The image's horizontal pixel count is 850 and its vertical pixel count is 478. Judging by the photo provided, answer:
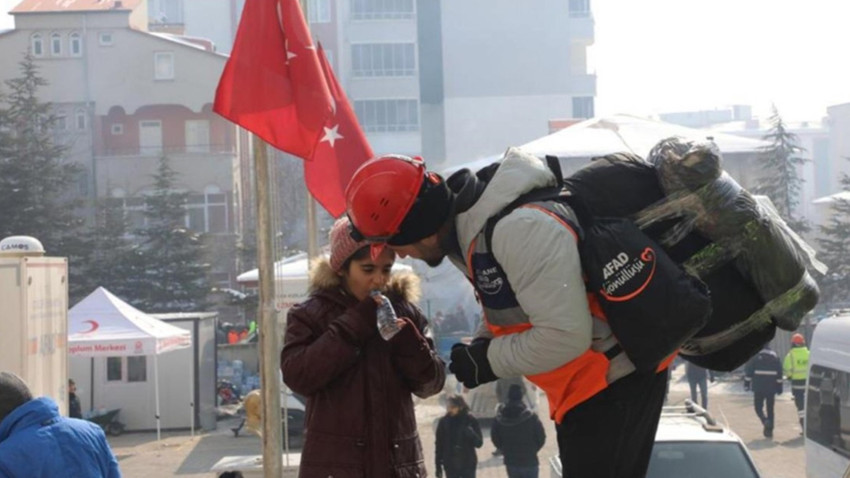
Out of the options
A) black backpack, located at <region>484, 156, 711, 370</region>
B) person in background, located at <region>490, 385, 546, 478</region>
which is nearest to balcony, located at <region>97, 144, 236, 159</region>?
person in background, located at <region>490, 385, 546, 478</region>

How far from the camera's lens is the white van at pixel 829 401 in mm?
11453

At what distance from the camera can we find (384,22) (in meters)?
83.9

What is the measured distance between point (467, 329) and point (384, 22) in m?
42.1

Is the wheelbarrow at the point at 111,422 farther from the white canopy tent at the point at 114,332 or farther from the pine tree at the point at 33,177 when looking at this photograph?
the pine tree at the point at 33,177

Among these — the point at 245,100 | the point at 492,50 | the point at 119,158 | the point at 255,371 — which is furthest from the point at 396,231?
the point at 492,50

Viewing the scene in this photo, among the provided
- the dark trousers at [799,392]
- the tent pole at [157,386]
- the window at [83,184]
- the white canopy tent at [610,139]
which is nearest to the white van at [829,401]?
the white canopy tent at [610,139]

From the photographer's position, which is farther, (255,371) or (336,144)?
(255,371)

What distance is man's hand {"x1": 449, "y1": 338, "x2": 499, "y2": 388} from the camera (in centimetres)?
343

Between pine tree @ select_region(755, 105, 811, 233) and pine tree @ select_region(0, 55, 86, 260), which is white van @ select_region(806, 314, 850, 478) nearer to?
pine tree @ select_region(755, 105, 811, 233)

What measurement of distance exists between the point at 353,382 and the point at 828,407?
8441 millimetres

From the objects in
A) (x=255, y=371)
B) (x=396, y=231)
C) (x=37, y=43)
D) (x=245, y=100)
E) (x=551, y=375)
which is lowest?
(x=255, y=371)

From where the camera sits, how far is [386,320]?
4367 millimetres

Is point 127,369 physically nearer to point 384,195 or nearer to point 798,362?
point 798,362

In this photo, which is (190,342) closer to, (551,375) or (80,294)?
(551,375)
